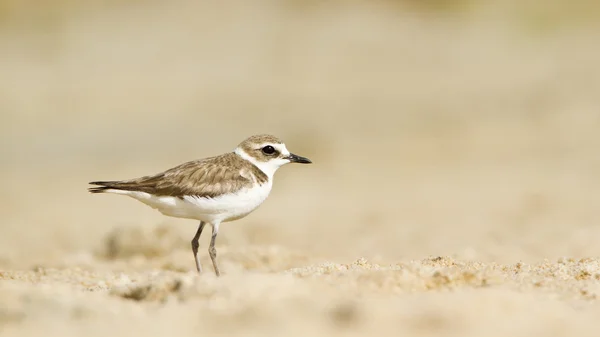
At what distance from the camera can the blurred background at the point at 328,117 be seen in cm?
1272

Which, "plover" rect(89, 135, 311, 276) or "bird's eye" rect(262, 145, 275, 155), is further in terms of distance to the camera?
"bird's eye" rect(262, 145, 275, 155)

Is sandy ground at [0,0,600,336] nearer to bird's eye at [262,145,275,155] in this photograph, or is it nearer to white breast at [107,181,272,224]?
white breast at [107,181,272,224]

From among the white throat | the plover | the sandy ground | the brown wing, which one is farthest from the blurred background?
the brown wing

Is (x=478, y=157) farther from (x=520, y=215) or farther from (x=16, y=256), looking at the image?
(x=16, y=256)

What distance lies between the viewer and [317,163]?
18.2 m

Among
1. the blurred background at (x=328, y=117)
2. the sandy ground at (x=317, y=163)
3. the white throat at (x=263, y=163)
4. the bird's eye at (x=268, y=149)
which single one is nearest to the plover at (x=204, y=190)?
the white throat at (x=263, y=163)

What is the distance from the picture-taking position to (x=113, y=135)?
22266mm

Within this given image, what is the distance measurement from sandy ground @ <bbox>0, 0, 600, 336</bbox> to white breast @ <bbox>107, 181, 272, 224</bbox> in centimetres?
53

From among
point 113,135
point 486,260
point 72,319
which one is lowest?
point 113,135

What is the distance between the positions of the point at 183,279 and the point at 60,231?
8350 mm

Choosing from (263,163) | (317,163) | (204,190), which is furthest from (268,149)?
(317,163)

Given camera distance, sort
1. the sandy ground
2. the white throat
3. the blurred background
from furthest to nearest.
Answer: the blurred background
the white throat
the sandy ground

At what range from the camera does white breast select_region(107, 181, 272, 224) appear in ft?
25.0

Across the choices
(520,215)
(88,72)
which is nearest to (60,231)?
(520,215)
